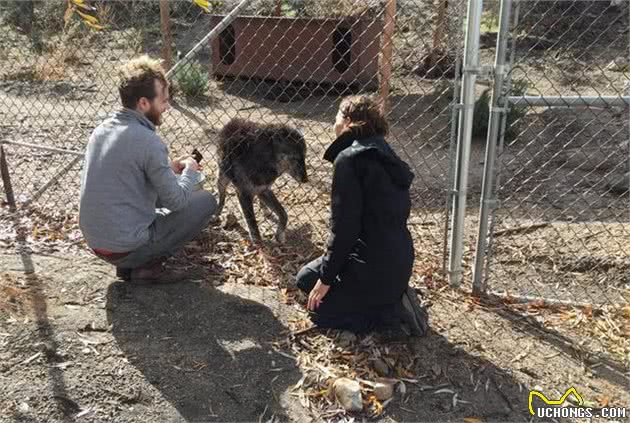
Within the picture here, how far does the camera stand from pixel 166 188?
12.8 feet

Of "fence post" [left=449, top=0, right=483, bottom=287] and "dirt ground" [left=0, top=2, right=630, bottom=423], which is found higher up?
"fence post" [left=449, top=0, right=483, bottom=287]

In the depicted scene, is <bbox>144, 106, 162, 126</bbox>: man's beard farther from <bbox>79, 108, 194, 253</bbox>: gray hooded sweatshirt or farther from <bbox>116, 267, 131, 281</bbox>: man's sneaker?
<bbox>116, 267, 131, 281</bbox>: man's sneaker

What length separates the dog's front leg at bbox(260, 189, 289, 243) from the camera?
5.43 meters

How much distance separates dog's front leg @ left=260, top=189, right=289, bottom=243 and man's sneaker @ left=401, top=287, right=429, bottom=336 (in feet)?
6.03

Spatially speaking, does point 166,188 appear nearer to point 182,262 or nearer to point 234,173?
point 182,262

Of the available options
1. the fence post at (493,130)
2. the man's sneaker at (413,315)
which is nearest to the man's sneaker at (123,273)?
the man's sneaker at (413,315)

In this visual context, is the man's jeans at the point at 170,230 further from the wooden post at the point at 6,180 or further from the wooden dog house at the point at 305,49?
the wooden dog house at the point at 305,49

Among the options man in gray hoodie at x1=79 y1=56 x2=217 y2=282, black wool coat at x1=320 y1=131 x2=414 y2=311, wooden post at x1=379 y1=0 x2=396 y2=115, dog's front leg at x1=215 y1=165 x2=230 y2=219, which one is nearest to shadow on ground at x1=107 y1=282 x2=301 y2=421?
man in gray hoodie at x1=79 y1=56 x2=217 y2=282

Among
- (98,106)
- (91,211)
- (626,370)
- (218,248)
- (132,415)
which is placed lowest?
(132,415)

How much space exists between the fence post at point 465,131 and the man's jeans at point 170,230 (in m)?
1.75

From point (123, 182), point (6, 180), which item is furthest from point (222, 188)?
point (123, 182)

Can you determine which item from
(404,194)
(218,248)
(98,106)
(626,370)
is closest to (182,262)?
(218,248)

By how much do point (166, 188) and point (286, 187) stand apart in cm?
283

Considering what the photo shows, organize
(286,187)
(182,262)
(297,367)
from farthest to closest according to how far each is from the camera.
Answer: (286,187)
(182,262)
(297,367)
